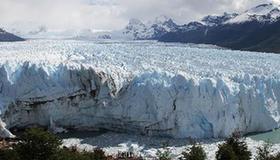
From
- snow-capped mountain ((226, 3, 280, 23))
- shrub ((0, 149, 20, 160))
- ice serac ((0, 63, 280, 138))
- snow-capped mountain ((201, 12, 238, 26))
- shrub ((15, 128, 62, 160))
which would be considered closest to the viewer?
shrub ((0, 149, 20, 160))

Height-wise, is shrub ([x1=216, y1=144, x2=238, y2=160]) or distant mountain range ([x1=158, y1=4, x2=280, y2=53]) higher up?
distant mountain range ([x1=158, y1=4, x2=280, y2=53])

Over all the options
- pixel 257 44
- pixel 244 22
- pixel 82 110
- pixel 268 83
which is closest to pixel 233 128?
pixel 268 83

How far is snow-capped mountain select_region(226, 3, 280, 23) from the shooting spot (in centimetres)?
13598

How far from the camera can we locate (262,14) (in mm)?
143875

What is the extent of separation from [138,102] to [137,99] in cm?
16

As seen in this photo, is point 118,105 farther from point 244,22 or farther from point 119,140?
point 244,22

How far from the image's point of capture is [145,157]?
24031mm

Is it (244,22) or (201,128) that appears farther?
(244,22)

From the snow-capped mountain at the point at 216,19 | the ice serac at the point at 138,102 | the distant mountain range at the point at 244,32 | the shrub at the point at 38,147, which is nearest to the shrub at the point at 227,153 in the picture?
the shrub at the point at 38,147

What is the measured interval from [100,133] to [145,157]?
4528 millimetres

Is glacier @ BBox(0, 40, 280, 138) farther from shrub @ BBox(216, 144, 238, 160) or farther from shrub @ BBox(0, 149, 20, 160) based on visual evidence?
shrub @ BBox(0, 149, 20, 160)

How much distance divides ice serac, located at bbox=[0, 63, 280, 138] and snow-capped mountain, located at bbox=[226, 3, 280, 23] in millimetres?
105634

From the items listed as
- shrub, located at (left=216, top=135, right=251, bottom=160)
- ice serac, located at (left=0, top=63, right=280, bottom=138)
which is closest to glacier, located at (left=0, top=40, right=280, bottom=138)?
ice serac, located at (left=0, top=63, right=280, bottom=138)

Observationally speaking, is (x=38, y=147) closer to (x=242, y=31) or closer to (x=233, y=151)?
(x=233, y=151)
